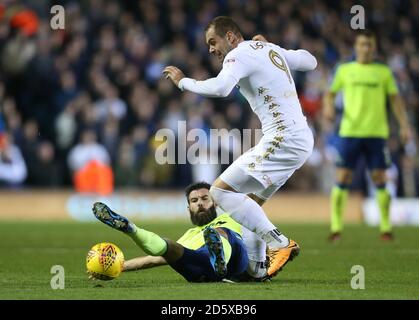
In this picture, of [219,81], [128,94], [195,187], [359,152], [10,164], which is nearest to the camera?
[219,81]

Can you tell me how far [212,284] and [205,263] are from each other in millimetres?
174

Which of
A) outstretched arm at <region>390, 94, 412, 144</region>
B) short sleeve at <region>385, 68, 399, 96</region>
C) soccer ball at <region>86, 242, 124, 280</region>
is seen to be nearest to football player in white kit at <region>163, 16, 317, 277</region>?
soccer ball at <region>86, 242, 124, 280</region>

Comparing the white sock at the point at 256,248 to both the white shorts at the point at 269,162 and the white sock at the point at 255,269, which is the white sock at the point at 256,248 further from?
the white shorts at the point at 269,162

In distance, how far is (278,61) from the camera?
8.59 meters

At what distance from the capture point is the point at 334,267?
10.1 metres

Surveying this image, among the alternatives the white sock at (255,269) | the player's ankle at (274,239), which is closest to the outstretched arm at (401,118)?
the player's ankle at (274,239)

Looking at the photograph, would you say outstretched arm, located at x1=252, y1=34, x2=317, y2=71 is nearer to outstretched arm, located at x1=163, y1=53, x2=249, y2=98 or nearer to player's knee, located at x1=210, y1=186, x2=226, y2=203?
outstretched arm, located at x1=163, y1=53, x2=249, y2=98

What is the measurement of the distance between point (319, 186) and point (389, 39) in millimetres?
4754

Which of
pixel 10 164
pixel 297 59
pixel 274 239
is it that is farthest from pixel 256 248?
pixel 10 164

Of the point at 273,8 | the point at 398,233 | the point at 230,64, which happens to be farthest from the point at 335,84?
the point at 273,8

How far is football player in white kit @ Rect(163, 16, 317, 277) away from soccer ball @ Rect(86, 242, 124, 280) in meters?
0.92

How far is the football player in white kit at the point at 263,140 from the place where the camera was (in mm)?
8344

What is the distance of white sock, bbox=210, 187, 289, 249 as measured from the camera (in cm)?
834

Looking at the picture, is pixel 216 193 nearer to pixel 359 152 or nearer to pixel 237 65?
pixel 237 65
